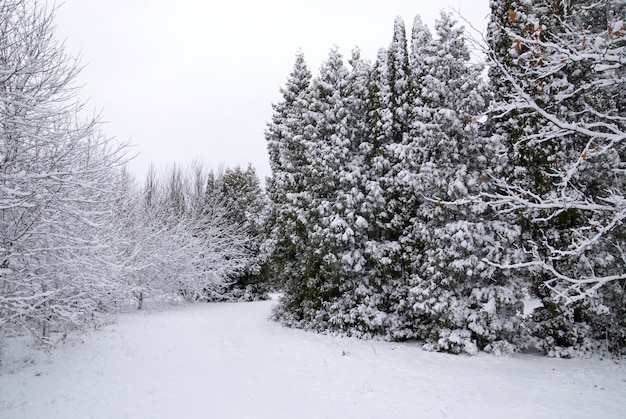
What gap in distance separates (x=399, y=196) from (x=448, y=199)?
95.1 inches

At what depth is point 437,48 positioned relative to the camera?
1316 centimetres

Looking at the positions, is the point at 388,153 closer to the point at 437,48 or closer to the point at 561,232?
the point at 437,48

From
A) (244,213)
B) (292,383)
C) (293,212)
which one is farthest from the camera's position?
(244,213)

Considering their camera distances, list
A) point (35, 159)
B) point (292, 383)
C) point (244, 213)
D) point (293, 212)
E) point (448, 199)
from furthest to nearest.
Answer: point (244, 213), point (293, 212), point (448, 199), point (292, 383), point (35, 159)

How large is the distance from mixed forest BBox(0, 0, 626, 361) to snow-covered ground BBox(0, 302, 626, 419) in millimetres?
1167

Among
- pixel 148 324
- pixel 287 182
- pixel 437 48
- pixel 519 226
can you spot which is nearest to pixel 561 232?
pixel 519 226

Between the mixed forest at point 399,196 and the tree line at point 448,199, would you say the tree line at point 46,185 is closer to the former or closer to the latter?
the mixed forest at point 399,196

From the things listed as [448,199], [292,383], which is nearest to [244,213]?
[448,199]

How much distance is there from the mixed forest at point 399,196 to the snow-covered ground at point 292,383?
1.17 metres

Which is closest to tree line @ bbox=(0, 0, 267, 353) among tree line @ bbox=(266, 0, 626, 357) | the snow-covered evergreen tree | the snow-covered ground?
the snow-covered ground

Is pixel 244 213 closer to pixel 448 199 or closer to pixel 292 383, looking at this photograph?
pixel 448 199

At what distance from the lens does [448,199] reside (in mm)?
12570

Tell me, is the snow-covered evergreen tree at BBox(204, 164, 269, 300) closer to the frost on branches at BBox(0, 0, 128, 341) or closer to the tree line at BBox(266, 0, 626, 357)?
the tree line at BBox(266, 0, 626, 357)

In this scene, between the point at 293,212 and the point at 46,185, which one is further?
the point at 293,212
